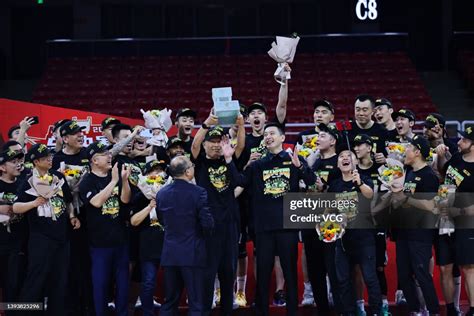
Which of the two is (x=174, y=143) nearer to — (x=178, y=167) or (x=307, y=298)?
(x=178, y=167)

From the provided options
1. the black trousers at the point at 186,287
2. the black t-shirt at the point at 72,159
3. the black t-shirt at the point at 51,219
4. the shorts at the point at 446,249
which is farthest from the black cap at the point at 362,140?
the black t-shirt at the point at 51,219

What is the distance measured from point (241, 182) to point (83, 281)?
171cm

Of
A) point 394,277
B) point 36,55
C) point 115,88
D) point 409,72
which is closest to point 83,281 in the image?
point 394,277

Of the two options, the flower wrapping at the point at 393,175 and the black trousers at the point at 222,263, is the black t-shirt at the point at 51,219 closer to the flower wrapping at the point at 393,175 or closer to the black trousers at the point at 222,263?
the black trousers at the point at 222,263

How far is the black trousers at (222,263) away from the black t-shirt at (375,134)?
154 centimetres

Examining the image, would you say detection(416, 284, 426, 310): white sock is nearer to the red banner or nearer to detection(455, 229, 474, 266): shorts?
detection(455, 229, 474, 266): shorts

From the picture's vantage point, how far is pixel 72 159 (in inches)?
303

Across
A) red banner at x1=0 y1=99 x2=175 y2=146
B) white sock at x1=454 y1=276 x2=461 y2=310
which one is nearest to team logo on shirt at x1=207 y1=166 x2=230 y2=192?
white sock at x1=454 y1=276 x2=461 y2=310

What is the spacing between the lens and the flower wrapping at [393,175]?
735 centimetres

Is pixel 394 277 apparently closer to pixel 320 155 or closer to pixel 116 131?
pixel 320 155

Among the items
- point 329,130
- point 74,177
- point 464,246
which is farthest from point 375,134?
point 74,177

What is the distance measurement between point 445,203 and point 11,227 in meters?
3.71

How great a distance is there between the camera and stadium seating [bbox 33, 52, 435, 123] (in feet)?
52.6

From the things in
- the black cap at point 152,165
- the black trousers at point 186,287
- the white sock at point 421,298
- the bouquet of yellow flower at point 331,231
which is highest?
the black cap at point 152,165
